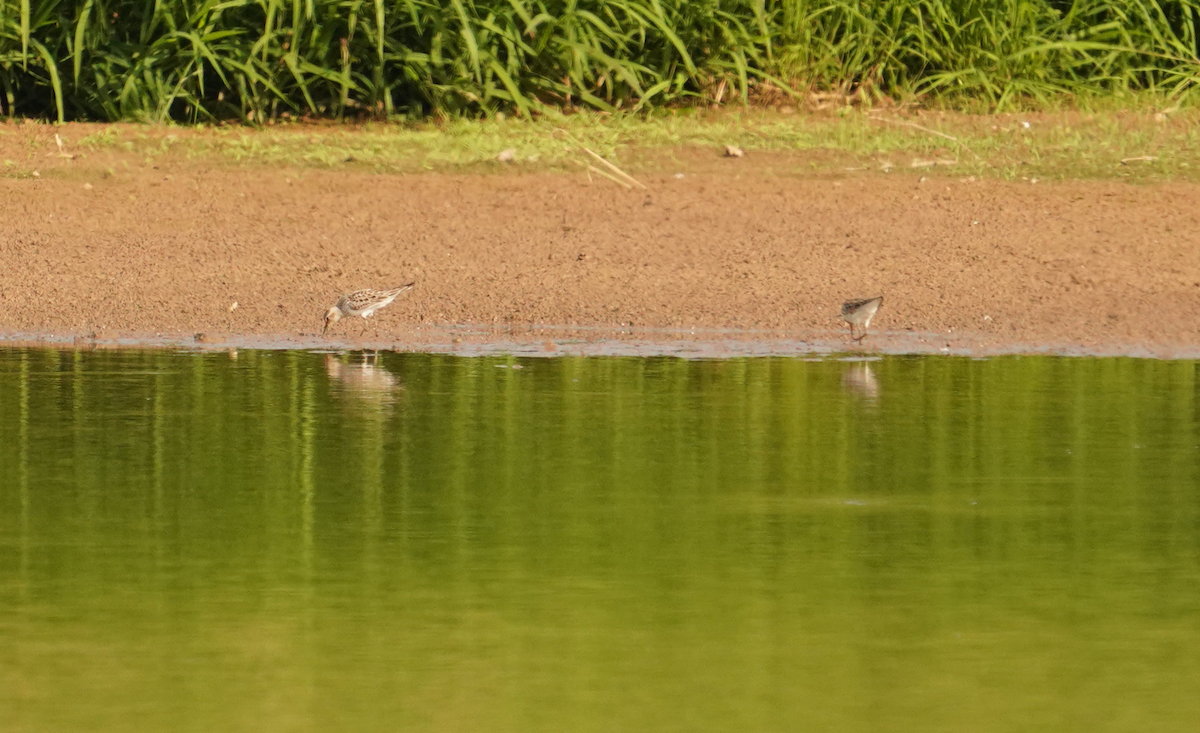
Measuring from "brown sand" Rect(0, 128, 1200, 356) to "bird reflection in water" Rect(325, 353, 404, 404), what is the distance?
1.84 ft

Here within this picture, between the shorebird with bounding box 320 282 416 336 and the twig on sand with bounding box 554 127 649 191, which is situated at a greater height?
the twig on sand with bounding box 554 127 649 191

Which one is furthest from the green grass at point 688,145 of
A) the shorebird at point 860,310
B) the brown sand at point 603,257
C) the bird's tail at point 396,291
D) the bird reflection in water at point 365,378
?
the bird reflection in water at point 365,378

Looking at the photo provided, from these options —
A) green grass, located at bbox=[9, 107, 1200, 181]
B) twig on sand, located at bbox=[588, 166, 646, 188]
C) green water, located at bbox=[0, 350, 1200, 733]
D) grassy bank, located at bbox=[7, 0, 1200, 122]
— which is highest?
grassy bank, located at bbox=[7, 0, 1200, 122]

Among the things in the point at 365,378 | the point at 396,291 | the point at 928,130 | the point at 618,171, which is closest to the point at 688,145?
the point at 618,171

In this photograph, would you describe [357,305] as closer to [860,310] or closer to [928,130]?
[860,310]

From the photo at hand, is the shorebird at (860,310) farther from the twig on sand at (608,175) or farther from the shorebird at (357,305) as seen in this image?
the twig on sand at (608,175)

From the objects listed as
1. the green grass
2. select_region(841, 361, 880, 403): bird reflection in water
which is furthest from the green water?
the green grass

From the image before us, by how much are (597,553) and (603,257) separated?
16.1 ft

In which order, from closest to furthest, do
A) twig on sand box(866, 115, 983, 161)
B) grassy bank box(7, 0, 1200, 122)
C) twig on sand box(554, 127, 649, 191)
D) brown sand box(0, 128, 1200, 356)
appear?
brown sand box(0, 128, 1200, 356)
twig on sand box(554, 127, 649, 191)
twig on sand box(866, 115, 983, 161)
grassy bank box(7, 0, 1200, 122)

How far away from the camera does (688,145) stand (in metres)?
11.1

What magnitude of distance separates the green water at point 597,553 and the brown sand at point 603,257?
127 cm

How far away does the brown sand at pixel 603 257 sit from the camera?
28.0ft

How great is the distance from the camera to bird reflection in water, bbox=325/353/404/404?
22.5 feet

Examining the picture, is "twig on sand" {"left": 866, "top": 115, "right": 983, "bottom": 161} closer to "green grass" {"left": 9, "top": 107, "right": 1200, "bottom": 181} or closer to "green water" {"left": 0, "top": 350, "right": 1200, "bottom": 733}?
"green grass" {"left": 9, "top": 107, "right": 1200, "bottom": 181}
